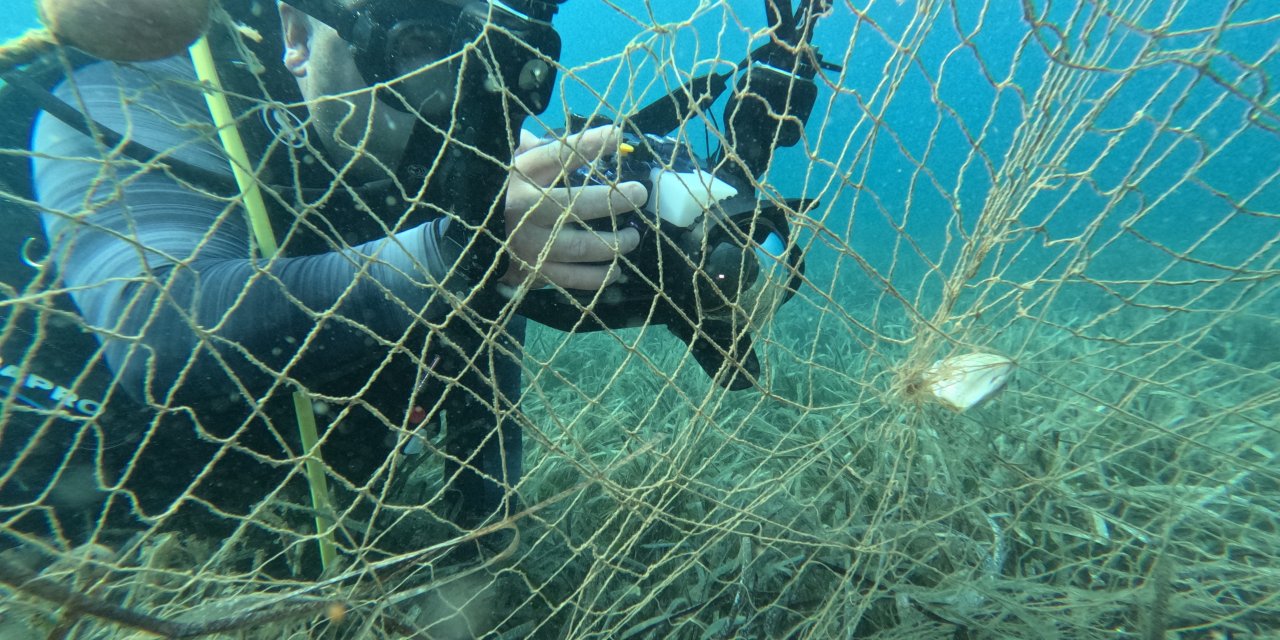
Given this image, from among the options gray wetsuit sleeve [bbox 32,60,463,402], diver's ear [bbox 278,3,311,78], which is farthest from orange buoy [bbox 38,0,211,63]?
diver's ear [bbox 278,3,311,78]

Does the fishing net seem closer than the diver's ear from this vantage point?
Yes

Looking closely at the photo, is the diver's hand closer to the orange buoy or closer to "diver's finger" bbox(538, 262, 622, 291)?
"diver's finger" bbox(538, 262, 622, 291)

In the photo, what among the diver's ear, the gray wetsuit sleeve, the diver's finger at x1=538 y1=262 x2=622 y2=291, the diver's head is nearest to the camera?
the diver's head

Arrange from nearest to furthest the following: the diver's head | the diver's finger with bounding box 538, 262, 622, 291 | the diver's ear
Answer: the diver's head < the diver's finger with bounding box 538, 262, 622, 291 < the diver's ear

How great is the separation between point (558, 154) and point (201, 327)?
66 centimetres

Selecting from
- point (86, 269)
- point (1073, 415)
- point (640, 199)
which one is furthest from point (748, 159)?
point (1073, 415)

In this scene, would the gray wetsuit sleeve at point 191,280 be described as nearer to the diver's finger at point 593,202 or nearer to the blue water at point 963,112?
the diver's finger at point 593,202

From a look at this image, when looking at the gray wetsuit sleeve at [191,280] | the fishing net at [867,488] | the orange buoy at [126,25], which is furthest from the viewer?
Answer: the gray wetsuit sleeve at [191,280]

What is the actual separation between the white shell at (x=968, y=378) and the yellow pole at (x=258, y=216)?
44.2 inches

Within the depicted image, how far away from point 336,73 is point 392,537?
1.32 metres

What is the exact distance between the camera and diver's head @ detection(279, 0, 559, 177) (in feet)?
2.81

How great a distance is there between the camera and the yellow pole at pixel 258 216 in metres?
1.02

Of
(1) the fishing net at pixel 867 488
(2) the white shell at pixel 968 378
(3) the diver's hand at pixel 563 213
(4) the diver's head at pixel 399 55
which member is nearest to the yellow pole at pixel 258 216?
(1) the fishing net at pixel 867 488

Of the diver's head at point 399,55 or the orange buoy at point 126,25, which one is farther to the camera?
the diver's head at point 399,55
